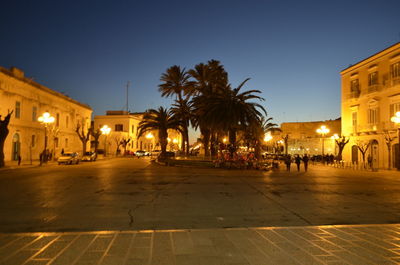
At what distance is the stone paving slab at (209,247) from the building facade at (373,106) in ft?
92.3

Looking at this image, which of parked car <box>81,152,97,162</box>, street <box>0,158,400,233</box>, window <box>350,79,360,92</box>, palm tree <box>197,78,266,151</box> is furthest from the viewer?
parked car <box>81,152,97,162</box>

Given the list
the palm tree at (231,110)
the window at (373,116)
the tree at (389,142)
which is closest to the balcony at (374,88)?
the window at (373,116)

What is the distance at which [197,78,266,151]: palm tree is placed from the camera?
29906 millimetres

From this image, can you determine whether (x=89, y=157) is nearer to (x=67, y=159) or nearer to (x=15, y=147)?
(x=67, y=159)

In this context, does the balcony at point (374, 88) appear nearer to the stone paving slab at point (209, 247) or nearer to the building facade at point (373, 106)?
the building facade at point (373, 106)

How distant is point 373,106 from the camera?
3369cm

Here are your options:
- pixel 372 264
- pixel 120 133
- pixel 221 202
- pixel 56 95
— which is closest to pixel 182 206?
pixel 221 202

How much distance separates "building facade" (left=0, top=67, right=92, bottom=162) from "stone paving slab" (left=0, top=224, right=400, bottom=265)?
96.5ft

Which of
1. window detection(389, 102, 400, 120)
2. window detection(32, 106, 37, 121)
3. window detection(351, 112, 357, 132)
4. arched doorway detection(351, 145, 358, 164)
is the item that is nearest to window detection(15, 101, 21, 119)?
window detection(32, 106, 37, 121)

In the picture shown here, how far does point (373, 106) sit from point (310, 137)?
2946 cm

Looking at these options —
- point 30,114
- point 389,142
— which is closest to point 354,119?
point 389,142

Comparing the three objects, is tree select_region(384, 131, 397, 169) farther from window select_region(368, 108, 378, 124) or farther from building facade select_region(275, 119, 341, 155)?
building facade select_region(275, 119, 341, 155)

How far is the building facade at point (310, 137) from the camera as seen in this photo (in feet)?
187

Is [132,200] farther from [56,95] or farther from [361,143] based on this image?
[56,95]
